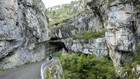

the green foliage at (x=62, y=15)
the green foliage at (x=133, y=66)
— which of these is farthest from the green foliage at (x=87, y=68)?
the green foliage at (x=62, y=15)

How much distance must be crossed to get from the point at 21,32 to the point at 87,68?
954 centimetres

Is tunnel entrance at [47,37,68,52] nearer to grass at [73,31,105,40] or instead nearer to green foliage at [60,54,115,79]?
grass at [73,31,105,40]

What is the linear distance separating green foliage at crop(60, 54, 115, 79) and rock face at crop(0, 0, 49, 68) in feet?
18.9

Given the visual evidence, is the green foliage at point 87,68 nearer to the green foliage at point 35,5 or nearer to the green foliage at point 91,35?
the green foliage at point 91,35

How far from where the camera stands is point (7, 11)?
23.4 meters

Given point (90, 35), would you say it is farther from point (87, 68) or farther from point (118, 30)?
point (118, 30)

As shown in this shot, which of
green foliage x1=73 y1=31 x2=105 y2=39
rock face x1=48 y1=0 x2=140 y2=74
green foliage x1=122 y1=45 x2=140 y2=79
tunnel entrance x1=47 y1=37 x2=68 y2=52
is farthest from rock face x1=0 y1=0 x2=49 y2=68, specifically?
green foliage x1=122 y1=45 x2=140 y2=79

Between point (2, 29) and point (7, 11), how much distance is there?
2233 millimetres

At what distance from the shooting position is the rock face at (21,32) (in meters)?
23.2

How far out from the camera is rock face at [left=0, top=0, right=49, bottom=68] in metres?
23.2

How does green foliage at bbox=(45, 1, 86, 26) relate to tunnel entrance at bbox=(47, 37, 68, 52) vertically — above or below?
above

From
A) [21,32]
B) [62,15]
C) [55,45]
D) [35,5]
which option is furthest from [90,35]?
[62,15]

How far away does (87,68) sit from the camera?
89.3ft

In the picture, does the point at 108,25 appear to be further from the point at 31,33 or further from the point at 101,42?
the point at 31,33
